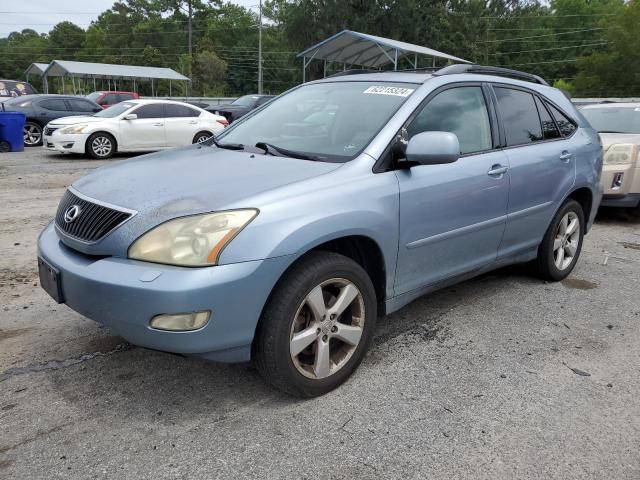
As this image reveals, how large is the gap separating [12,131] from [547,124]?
13.4 metres

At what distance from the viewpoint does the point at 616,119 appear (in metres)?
7.98

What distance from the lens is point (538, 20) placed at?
212 ft

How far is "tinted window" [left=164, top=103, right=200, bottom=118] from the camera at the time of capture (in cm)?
1347

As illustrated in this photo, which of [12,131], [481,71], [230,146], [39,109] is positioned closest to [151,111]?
[12,131]

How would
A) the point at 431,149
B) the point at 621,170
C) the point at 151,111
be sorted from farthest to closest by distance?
the point at 151,111 → the point at 621,170 → the point at 431,149

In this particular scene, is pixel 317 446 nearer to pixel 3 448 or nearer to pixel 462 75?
pixel 3 448

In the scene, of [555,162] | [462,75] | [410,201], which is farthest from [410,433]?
[555,162]

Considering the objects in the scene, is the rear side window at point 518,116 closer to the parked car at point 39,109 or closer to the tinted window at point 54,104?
the parked car at point 39,109

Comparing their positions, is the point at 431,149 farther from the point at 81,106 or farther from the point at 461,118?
the point at 81,106

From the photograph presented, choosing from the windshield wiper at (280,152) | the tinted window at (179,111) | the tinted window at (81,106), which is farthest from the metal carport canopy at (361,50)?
the windshield wiper at (280,152)

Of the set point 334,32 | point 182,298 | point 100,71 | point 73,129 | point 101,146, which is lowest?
point 101,146

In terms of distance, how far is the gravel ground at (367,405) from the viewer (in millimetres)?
2268

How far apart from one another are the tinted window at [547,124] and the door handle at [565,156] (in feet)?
0.50

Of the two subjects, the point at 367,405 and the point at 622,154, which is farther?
the point at 622,154
